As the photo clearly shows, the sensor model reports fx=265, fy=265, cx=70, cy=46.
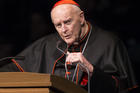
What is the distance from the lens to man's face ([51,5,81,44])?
3088 mm

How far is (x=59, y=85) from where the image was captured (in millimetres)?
1879

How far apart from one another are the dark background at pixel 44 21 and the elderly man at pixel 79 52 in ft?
2.33

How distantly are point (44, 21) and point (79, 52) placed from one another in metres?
1.76

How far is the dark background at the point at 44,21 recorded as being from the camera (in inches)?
169

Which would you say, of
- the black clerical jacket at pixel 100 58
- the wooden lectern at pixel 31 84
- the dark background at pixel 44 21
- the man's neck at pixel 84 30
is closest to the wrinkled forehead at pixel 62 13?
the man's neck at pixel 84 30

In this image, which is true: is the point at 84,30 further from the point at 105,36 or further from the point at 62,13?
the point at 62,13

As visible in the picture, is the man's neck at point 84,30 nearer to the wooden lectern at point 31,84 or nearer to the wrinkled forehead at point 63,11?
the wrinkled forehead at point 63,11

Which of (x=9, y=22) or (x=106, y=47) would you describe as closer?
(x=106, y=47)

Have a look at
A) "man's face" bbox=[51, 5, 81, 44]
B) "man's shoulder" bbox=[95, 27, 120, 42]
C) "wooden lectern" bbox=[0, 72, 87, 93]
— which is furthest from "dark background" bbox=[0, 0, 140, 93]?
"wooden lectern" bbox=[0, 72, 87, 93]

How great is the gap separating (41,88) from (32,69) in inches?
66.0

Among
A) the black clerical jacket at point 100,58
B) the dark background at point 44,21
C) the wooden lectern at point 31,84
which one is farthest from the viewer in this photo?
the dark background at point 44,21

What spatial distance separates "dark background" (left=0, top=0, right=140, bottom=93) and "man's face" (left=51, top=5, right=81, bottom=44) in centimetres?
85

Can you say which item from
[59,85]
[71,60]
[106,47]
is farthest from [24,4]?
[59,85]

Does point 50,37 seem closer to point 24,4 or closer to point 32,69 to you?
point 32,69
